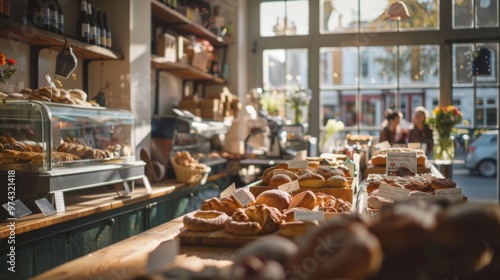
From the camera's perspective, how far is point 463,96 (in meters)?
7.29

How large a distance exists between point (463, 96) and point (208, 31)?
3.45 m

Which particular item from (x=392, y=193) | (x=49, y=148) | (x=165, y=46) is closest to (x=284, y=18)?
(x=165, y=46)

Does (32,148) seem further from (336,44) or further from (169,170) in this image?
(336,44)

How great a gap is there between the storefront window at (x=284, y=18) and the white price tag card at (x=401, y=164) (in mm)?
4402

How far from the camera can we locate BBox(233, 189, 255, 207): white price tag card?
216cm

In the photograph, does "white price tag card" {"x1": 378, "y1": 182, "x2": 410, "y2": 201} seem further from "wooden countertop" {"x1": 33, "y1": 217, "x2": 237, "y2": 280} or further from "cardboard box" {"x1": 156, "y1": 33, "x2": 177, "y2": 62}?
"cardboard box" {"x1": 156, "y1": 33, "x2": 177, "y2": 62}

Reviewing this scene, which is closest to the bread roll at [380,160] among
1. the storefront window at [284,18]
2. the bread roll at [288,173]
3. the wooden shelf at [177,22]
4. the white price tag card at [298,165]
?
the white price tag card at [298,165]

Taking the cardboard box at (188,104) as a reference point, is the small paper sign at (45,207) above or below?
below

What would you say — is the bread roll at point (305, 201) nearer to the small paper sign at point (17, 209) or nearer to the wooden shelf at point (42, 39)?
the small paper sign at point (17, 209)

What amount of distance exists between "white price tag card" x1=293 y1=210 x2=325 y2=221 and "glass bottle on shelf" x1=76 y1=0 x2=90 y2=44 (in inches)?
111

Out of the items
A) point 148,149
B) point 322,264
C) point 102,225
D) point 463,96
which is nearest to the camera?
point 322,264

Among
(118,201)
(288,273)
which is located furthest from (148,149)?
(288,273)

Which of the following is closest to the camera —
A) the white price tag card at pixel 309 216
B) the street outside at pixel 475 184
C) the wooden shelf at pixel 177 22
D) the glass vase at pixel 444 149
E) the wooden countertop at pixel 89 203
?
the white price tag card at pixel 309 216

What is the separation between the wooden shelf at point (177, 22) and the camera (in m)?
5.23
